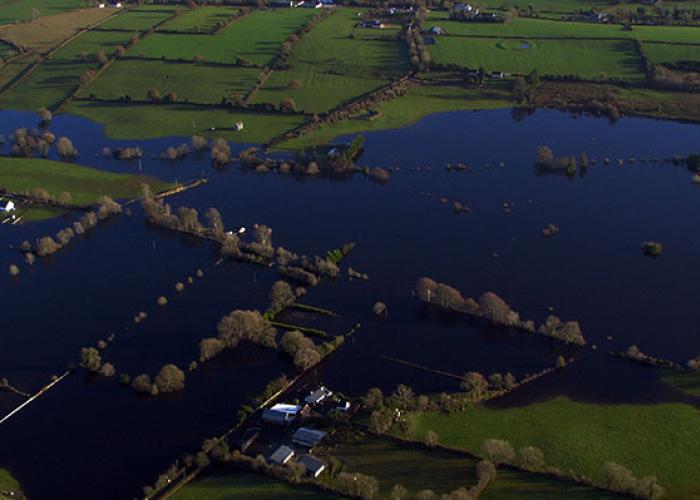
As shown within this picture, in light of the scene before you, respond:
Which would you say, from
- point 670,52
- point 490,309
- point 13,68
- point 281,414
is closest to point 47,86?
point 13,68

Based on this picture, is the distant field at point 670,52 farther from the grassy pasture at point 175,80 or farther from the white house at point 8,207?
the white house at point 8,207

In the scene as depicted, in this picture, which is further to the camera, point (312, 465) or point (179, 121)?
point (179, 121)

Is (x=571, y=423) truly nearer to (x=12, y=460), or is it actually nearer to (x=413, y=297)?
(x=413, y=297)

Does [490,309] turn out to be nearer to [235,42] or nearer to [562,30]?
[562,30]

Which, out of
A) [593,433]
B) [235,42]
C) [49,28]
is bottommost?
[593,433]

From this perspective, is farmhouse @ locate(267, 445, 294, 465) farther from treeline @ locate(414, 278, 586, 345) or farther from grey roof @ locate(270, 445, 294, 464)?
treeline @ locate(414, 278, 586, 345)

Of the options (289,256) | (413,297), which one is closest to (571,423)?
(413,297)

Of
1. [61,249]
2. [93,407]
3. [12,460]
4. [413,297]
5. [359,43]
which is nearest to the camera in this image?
[12,460]
